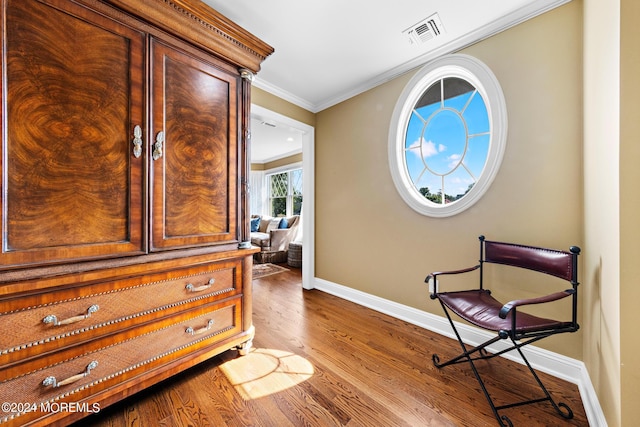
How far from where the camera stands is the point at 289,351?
181 cm

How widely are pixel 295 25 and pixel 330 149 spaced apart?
4.76 ft

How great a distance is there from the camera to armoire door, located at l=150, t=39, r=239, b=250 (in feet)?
4.41

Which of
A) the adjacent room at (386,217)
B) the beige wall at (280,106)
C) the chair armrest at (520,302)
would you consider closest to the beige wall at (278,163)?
the beige wall at (280,106)

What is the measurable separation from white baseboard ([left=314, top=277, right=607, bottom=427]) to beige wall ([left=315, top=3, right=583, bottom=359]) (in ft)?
0.20

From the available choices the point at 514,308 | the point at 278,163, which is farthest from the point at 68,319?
the point at 278,163

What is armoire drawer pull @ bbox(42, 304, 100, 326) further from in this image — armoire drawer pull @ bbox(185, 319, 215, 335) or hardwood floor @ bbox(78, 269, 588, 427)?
hardwood floor @ bbox(78, 269, 588, 427)

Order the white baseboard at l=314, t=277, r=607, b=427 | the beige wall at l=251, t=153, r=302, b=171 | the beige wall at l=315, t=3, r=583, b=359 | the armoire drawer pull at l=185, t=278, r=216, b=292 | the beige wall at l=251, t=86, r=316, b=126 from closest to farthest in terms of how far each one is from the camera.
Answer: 1. the white baseboard at l=314, t=277, r=607, b=427
2. the armoire drawer pull at l=185, t=278, r=216, b=292
3. the beige wall at l=315, t=3, r=583, b=359
4. the beige wall at l=251, t=86, r=316, b=126
5. the beige wall at l=251, t=153, r=302, b=171

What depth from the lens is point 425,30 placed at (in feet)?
6.10

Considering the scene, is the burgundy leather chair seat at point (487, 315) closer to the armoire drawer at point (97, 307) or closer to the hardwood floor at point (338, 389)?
the hardwood floor at point (338, 389)

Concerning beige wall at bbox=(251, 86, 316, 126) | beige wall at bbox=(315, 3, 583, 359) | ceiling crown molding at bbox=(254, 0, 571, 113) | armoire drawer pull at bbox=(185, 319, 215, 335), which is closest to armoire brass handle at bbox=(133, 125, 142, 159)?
armoire drawer pull at bbox=(185, 319, 215, 335)

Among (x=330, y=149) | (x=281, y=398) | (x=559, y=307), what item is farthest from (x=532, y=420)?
(x=330, y=149)

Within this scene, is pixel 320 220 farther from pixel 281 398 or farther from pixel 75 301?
pixel 75 301
